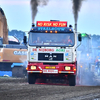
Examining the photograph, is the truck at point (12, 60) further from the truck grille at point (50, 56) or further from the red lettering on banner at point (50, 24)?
the truck grille at point (50, 56)

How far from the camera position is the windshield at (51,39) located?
14322mm

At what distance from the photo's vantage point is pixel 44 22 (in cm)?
1511

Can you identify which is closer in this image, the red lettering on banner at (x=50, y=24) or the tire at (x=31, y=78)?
the tire at (x=31, y=78)

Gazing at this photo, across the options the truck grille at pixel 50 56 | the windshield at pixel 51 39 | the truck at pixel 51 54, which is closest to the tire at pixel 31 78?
the truck at pixel 51 54

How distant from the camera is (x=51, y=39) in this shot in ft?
47.5

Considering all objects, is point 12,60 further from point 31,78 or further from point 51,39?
point 51,39

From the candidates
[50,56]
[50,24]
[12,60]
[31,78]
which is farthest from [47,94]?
[12,60]

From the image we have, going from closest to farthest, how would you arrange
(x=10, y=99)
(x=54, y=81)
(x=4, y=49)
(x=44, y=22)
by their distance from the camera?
(x=10, y=99)
(x=44, y=22)
(x=54, y=81)
(x=4, y=49)

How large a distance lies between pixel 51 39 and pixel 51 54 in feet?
2.63

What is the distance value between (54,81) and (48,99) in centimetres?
803

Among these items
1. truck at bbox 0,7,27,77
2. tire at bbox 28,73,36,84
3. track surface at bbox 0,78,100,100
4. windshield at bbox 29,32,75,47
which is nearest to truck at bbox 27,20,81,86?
windshield at bbox 29,32,75,47

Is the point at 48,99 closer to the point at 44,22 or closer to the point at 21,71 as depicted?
the point at 44,22

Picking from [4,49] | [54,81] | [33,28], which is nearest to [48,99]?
[33,28]

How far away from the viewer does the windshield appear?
47.0ft
